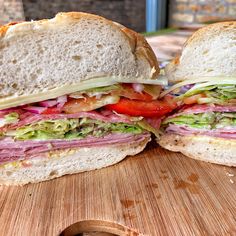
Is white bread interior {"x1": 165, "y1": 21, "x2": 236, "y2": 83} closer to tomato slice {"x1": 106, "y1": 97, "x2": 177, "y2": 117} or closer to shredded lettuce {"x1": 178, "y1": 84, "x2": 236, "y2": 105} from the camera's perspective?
shredded lettuce {"x1": 178, "y1": 84, "x2": 236, "y2": 105}

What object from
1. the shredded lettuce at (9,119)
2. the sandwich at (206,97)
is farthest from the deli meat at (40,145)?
the sandwich at (206,97)

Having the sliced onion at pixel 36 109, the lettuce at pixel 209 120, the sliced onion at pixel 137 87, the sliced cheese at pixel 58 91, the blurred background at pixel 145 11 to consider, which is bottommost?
the blurred background at pixel 145 11

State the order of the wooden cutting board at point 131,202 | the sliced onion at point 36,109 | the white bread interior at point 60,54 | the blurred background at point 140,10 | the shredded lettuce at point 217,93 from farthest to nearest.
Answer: the blurred background at point 140,10
the shredded lettuce at point 217,93
the sliced onion at point 36,109
the white bread interior at point 60,54
the wooden cutting board at point 131,202

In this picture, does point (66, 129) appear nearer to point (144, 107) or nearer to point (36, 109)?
point (36, 109)

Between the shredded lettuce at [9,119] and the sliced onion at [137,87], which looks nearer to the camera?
the shredded lettuce at [9,119]

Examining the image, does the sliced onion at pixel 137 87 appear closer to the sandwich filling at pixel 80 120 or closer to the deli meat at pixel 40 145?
the sandwich filling at pixel 80 120

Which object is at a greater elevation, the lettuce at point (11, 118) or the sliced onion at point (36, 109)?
the sliced onion at point (36, 109)

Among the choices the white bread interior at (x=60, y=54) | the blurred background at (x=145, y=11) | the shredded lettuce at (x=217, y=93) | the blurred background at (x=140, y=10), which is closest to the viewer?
the white bread interior at (x=60, y=54)
